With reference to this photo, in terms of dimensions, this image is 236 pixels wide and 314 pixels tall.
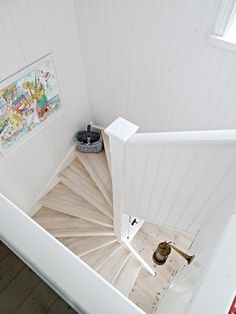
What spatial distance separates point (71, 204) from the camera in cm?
322

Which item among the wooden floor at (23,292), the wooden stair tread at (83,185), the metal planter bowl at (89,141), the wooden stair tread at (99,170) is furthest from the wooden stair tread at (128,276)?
the wooden floor at (23,292)

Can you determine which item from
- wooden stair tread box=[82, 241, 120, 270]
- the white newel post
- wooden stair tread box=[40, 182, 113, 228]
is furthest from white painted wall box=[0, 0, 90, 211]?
the white newel post

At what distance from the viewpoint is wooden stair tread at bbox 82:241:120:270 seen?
2.91m

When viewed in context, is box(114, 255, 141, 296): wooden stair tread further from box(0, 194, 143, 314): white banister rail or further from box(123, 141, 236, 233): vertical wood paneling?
box(0, 194, 143, 314): white banister rail

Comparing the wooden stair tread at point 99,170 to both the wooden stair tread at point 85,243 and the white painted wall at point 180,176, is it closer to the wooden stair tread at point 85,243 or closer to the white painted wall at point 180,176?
the wooden stair tread at point 85,243

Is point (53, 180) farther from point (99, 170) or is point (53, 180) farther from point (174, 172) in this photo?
point (174, 172)

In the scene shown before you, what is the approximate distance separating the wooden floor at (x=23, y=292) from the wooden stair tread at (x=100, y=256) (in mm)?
2122

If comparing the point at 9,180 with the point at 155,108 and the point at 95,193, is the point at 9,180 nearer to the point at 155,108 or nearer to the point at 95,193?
the point at 95,193

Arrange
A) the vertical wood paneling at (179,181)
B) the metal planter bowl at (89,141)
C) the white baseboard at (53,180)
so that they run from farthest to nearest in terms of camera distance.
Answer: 1. the metal planter bowl at (89,141)
2. the white baseboard at (53,180)
3. the vertical wood paneling at (179,181)

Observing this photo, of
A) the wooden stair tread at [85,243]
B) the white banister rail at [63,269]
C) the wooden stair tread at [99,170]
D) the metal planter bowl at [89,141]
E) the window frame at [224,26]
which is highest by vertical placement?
the window frame at [224,26]

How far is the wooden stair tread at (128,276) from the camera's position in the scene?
9.77 ft

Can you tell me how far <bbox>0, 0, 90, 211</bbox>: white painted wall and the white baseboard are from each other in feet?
0.18

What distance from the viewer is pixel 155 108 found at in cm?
280

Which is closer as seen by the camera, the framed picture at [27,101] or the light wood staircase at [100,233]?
the framed picture at [27,101]
